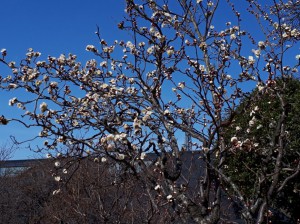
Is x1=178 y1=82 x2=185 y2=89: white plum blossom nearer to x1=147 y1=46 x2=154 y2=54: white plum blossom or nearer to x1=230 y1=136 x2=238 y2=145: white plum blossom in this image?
x1=147 y1=46 x2=154 y2=54: white plum blossom

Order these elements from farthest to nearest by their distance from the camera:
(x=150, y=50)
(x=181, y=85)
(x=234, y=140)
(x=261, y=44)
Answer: (x=181, y=85), (x=150, y=50), (x=261, y=44), (x=234, y=140)

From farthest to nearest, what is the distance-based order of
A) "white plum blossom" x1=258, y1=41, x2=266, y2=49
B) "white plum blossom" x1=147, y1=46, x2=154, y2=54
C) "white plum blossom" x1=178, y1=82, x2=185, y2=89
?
"white plum blossom" x1=178, y1=82, x2=185, y2=89
"white plum blossom" x1=147, y1=46, x2=154, y2=54
"white plum blossom" x1=258, y1=41, x2=266, y2=49

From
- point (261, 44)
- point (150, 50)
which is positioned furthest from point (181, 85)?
point (261, 44)

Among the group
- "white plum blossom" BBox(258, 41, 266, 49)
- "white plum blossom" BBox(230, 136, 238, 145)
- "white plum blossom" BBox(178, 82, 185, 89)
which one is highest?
"white plum blossom" BBox(258, 41, 266, 49)

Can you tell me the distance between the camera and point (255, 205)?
4230 mm

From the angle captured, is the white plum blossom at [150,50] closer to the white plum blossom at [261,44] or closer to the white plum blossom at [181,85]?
the white plum blossom at [181,85]

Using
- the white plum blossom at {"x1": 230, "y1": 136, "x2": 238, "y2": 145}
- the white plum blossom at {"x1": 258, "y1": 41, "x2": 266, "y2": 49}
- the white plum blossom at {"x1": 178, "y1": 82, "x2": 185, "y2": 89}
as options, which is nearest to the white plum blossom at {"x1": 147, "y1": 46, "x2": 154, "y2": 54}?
the white plum blossom at {"x1": 178, "y1": 82, "x2": 185, "y2": 89}

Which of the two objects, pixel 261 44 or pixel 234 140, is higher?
pixel 261 44

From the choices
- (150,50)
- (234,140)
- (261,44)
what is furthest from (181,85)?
(234,140)

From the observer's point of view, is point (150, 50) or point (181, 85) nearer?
point (150, 50)

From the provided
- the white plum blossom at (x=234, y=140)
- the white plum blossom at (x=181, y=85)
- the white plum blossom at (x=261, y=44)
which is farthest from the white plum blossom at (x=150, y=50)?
the white plum blossom at (x=234, y=140)

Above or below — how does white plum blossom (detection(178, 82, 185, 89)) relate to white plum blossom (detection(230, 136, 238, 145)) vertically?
above

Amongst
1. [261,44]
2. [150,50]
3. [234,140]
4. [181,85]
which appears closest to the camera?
[234,140]

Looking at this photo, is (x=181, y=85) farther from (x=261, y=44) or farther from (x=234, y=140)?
(x=234, y=140)
